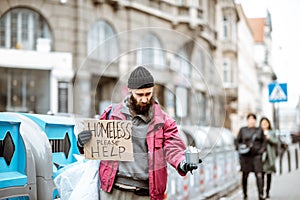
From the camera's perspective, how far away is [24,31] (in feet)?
47.6

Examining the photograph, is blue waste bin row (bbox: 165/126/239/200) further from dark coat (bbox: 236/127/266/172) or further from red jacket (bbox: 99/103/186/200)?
dark coat (bbox: 236/127/266/172)

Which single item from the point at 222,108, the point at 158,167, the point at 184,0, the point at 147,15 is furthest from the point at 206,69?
the point at 147,15

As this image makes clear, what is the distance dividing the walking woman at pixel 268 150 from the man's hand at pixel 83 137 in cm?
517

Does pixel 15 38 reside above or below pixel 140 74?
above

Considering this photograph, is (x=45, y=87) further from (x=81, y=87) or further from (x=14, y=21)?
(x=81, y=87)

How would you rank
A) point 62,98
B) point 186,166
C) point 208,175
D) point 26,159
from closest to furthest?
point 186,166 < point 26,159 < point 208,175 < point 62,98

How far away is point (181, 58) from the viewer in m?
3.88

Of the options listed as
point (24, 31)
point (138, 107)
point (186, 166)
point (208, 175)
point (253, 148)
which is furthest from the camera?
point (24, 31)

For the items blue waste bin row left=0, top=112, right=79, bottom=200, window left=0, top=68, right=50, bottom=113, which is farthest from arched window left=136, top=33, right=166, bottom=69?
window left=0, top=68, right=50, bottom=113

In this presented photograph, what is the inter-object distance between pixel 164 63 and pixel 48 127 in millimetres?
1036

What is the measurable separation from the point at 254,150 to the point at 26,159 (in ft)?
14.6

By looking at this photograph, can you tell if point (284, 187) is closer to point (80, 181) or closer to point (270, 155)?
point (270, 155)

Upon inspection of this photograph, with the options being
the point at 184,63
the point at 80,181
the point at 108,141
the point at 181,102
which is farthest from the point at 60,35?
the point at 108,141

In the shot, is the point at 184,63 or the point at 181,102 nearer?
the point at 184,63
